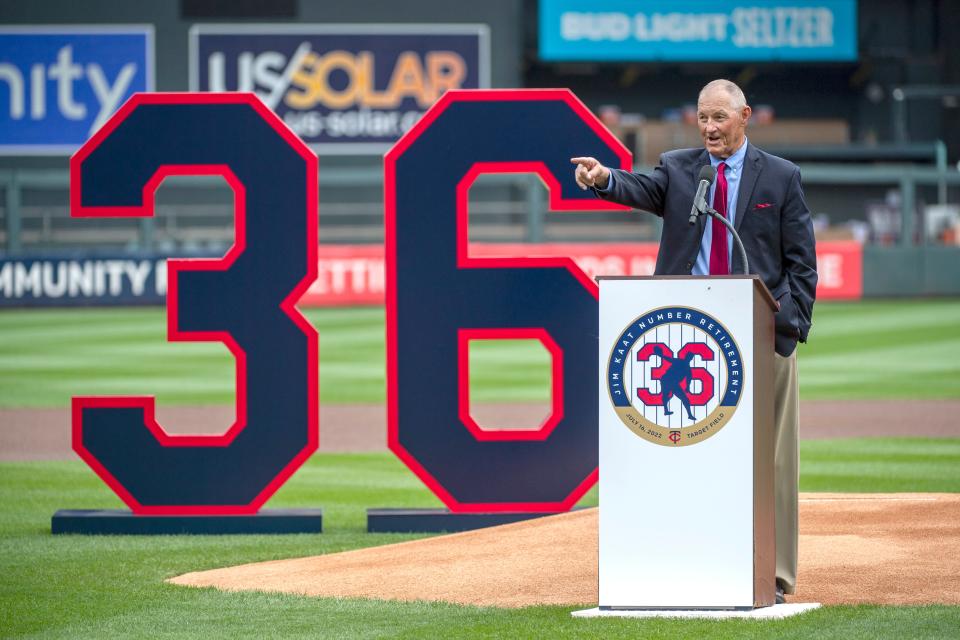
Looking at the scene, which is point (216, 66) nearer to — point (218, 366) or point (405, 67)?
point (405, 67)

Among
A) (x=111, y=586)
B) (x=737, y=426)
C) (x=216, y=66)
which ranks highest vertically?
(x=216, y=66)

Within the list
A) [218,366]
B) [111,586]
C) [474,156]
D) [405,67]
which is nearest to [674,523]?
[111,586]

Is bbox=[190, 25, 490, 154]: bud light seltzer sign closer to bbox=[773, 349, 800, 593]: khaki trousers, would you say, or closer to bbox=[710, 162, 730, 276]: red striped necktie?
bbox=[710, 162, 730, 276]: red striped necktie

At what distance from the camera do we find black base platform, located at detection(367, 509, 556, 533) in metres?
7.39

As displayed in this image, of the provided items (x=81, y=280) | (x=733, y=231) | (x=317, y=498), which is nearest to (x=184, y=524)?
(x=317, y=498)

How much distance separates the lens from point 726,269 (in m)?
5.34

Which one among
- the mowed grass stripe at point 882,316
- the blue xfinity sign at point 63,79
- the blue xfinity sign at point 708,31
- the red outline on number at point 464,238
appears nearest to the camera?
the red outline on number at point 464,238

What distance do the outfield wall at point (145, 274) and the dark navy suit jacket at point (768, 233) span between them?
2014 cm

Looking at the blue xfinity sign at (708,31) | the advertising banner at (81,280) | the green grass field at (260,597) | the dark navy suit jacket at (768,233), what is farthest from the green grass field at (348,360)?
the blue xfinity sign at (708,31)

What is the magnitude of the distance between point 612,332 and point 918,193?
1343 inches

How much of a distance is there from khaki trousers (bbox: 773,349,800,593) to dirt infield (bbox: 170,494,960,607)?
0.17 m

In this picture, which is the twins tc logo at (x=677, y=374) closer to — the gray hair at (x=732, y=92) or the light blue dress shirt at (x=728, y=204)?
the light blue dress shirt at (x=728, y=204)

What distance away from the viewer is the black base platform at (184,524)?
24.4ft

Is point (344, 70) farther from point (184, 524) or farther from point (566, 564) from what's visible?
point (566, 564)
